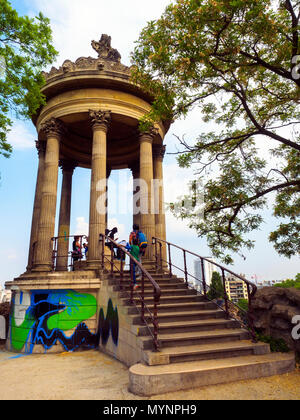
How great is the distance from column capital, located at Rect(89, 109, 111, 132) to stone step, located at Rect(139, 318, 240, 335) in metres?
8.89

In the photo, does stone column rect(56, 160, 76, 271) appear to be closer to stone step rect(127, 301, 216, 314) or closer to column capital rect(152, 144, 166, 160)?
column capital rect(152, 144, 166, 160)

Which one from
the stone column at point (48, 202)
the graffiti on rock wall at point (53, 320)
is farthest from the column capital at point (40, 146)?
the graffiti on rock wall at point (53, 320)

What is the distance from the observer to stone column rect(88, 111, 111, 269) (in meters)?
10.1

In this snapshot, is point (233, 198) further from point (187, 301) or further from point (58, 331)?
point (58, 331)

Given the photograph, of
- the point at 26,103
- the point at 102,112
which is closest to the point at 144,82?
the point at 102,112

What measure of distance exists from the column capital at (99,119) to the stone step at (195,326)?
8886 mm

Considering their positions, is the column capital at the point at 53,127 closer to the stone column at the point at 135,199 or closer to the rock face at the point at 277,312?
the stone column at the point at 135,199

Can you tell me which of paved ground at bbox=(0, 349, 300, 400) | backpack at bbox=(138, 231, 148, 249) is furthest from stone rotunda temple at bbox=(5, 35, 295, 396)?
backpack at bbox=(138, 231, 148, 249)

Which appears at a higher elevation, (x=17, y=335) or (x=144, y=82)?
(x=144, y=82)

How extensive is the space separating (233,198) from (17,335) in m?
8.52

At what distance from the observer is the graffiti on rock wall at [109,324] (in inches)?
269

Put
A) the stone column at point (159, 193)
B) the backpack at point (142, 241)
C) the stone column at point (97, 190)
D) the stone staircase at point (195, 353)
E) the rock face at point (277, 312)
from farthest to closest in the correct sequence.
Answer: the stone column at point (159, 193) → the stone column at point (97, 190) → the backpack at point (142, 241) → the rock face at point (277, 312) → the stone staircase at point (195, 353)

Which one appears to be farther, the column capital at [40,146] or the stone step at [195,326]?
the column capital at [40,146]
